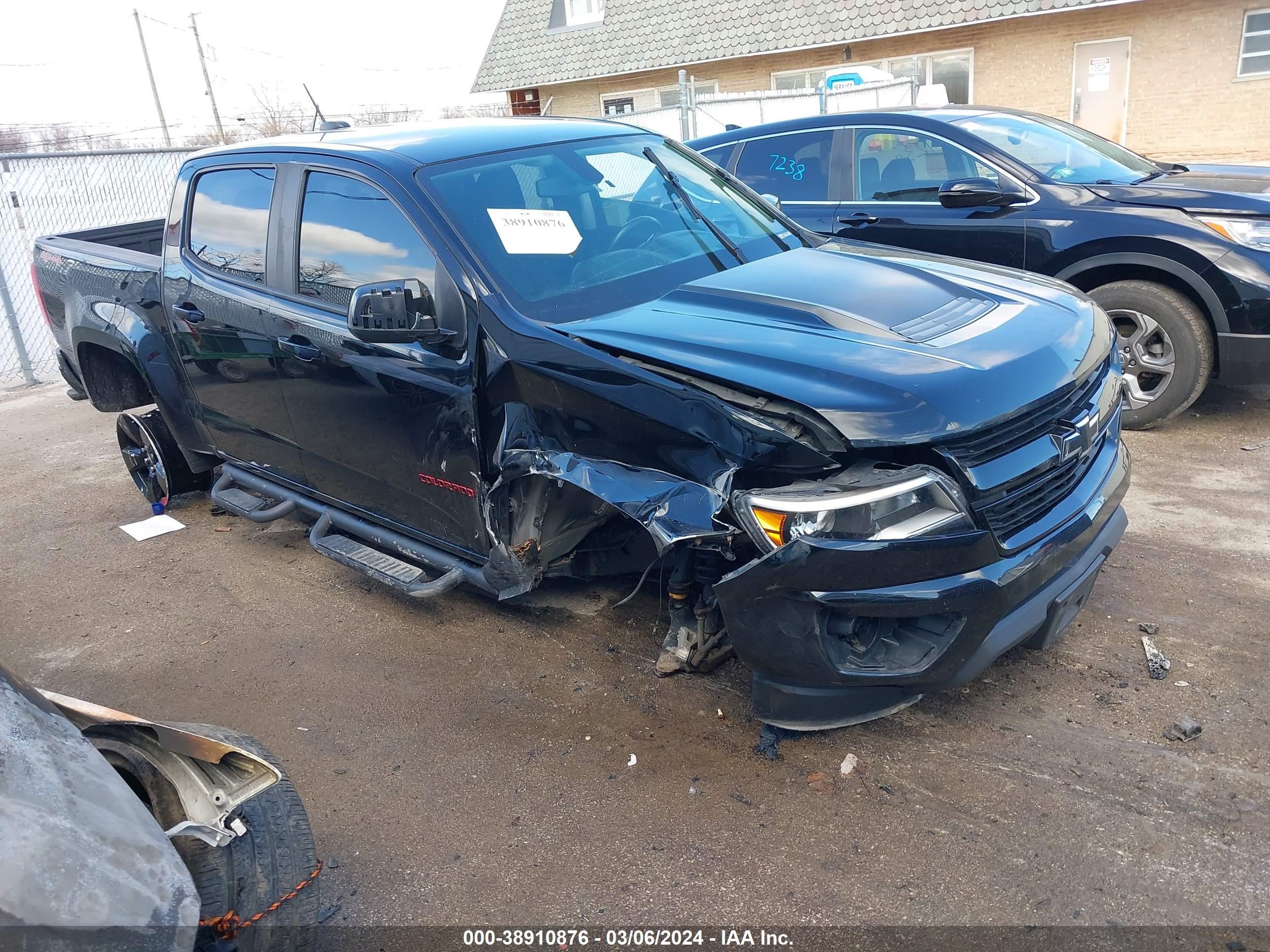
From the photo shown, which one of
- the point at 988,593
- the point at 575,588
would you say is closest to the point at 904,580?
the point at 988,593

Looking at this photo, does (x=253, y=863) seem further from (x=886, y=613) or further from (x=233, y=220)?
(x=233, y=220)

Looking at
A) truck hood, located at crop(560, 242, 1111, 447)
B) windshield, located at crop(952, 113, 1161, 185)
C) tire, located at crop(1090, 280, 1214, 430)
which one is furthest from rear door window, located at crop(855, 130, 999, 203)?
truck hood, located at crop(560, 242, 1111, 447)

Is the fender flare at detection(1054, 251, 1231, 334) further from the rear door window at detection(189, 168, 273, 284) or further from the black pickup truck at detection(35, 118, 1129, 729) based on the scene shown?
the rear door window at detection(189, 168, 273, 284)

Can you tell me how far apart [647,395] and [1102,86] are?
17.7 m

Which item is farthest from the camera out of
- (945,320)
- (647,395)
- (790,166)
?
(790,166)

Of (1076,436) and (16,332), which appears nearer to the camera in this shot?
(1076,436)

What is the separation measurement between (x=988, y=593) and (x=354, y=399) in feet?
8.31

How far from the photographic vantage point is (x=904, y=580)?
2639 mm

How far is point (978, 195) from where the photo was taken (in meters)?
5.71

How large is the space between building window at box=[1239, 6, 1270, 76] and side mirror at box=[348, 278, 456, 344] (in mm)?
17689

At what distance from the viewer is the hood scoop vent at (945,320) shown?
2996 mm

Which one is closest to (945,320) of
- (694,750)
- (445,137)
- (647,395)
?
(647,395)

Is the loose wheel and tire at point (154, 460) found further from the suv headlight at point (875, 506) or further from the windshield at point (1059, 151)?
the windshield at point (1059, 151)

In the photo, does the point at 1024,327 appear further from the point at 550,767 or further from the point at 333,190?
the point at 333,190
